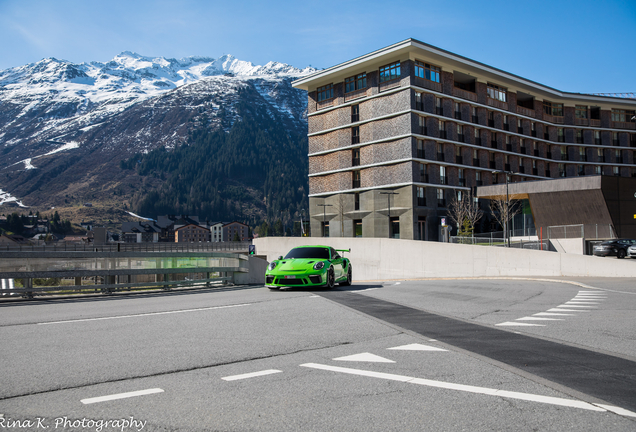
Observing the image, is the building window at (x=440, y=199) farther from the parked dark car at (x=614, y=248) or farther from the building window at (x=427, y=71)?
the parked dark car at (x=614, y=248)

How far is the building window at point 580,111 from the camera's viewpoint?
79438 mm

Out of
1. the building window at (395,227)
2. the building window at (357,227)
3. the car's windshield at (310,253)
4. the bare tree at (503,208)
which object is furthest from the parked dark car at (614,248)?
the building window at (357,227)

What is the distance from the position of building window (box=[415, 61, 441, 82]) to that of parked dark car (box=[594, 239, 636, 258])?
106 feet

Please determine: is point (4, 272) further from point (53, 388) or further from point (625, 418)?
point (625, 418)

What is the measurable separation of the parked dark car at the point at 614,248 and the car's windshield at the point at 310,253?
84.2ft

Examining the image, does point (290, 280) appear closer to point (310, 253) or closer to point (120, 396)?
point (310, 253)

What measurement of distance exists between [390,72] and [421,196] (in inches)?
612

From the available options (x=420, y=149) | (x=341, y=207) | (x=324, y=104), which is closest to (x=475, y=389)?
(x=420, y=149)

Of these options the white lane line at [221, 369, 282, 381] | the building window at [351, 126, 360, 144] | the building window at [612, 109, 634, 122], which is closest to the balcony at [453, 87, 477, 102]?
the building window at [351, 126, 360, 144]

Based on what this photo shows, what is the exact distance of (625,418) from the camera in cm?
383

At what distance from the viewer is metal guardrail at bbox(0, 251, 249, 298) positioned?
14484 millimetres

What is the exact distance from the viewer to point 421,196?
60.8 meters

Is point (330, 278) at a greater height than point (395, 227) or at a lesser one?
lesser

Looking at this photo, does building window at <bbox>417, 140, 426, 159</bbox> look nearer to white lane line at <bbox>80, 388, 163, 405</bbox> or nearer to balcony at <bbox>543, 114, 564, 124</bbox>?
balcony at <bbox>543, 114, 564, 124</bbox>
